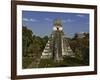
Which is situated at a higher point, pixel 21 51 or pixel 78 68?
pixel 21 51

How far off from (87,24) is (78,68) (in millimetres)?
452

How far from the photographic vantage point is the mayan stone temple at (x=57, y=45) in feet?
6.47

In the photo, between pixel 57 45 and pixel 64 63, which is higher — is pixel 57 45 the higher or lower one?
the higher one

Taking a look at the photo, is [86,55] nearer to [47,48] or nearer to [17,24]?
[47,48]

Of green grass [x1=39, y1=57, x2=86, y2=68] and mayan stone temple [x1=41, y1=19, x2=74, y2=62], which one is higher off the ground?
mayan stone temple [x1=41, y1=19, x2=74, y2=62]

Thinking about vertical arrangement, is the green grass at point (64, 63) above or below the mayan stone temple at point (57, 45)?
below

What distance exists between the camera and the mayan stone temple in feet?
6.47

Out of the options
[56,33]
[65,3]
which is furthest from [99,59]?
[65,3]

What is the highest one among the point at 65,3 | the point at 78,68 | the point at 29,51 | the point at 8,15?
the point at 65,3

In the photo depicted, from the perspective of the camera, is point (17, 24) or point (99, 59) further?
point (99, 59)

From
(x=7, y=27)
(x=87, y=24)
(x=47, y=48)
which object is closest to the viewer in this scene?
(x=7, y=27)

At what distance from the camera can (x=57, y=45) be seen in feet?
6.55

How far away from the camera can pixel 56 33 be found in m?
2.00

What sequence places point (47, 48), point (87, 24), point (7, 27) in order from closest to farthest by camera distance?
point (7, 27), point (47, 48), point (87, 24)
